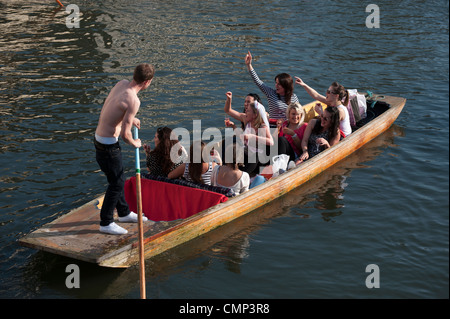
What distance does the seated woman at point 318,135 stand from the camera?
30.8 feet

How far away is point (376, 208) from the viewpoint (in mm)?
8711

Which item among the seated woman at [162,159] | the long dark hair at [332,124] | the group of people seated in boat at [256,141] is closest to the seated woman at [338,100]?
the group of people seated in boat at [256,141]

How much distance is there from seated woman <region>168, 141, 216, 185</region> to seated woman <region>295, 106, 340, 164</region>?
1995mm

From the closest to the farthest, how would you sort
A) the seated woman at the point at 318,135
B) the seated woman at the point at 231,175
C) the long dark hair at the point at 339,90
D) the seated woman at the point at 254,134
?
the seated woman at the point at 231,175 < the seated woman at the point at 254,134 < the seated woman at the point at 318,135 < the long dark hair at the point at 339,90

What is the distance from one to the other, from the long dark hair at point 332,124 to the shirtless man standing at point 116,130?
3714 millimetres

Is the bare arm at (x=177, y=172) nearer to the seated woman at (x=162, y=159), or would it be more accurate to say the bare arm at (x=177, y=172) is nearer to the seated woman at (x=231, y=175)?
the seated woman at (x=162, y=159)

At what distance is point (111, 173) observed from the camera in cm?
662

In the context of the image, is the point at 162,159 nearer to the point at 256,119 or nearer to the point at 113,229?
the point at 113,229

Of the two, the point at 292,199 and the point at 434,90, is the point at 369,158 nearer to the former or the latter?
the point at 292,199

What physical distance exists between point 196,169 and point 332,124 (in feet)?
8.95

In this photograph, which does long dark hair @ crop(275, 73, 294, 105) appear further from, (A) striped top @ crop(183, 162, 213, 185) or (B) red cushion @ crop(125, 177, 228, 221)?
(B) red cushion @ crop(125, 177, 228, 221)

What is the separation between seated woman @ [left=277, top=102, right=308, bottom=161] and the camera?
941 cm
